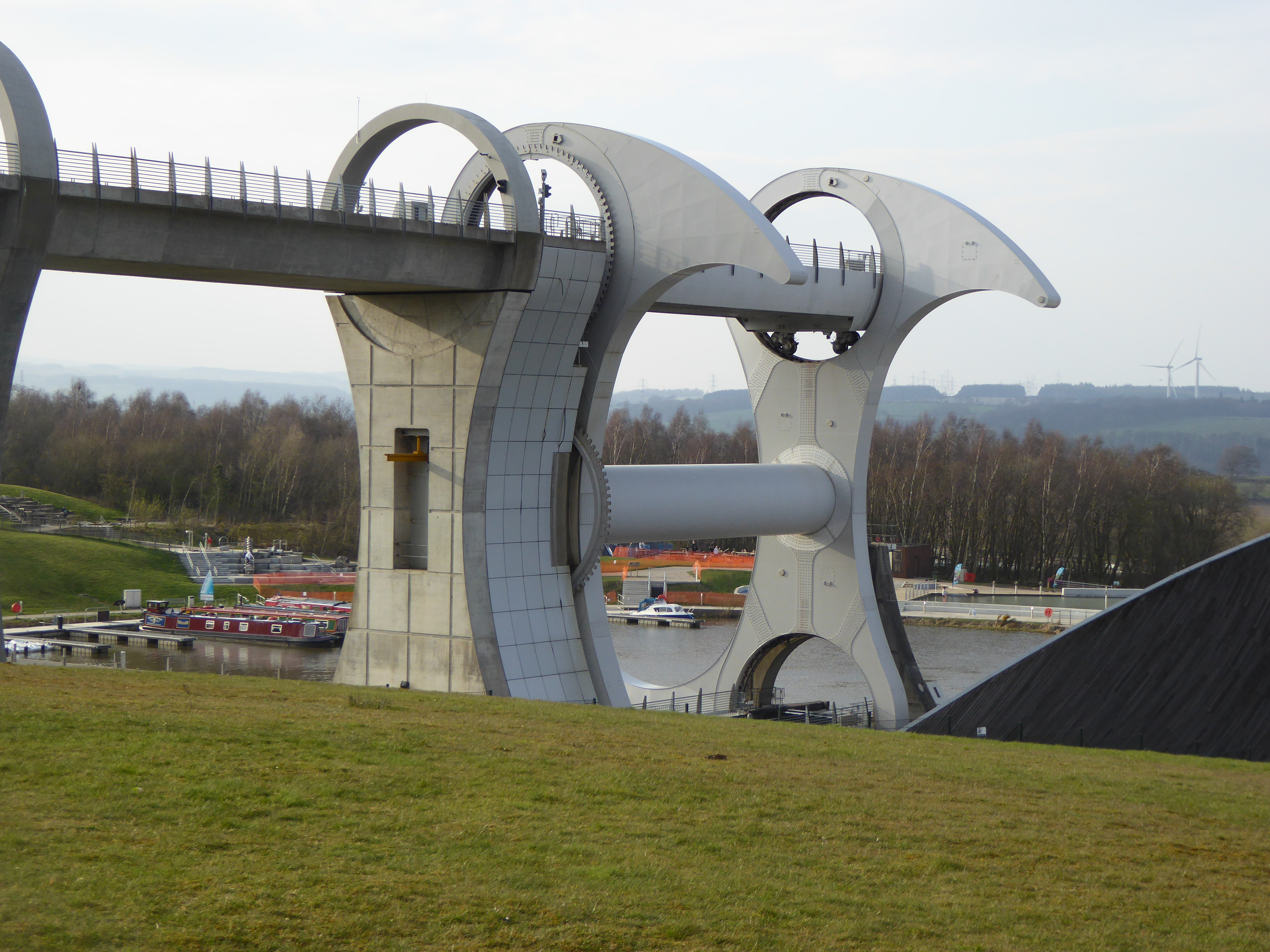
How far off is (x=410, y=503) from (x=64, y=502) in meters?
62.8

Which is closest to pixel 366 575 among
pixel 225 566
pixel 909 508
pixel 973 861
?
pixel 973 861

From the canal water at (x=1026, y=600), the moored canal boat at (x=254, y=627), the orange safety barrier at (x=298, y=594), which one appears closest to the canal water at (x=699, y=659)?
the moored canal boat at (x=254, y=627)

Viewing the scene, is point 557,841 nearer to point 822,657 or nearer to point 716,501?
point 716,501

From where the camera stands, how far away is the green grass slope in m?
59.6

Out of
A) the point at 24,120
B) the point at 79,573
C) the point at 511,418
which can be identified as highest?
the point at 24,120

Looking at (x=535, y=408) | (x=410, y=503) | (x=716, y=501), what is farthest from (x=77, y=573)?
(x=535, y=408)

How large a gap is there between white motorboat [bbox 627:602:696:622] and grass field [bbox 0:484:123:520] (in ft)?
114

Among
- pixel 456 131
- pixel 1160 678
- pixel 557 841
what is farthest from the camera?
pixel 456 131

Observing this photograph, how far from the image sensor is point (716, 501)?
3103 centimetres

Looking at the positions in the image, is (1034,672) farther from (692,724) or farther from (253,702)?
(253,702)

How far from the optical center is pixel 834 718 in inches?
1336

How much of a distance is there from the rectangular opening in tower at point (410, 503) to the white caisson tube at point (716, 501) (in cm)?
404

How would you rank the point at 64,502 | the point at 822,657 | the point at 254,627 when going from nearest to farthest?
1. the point at 254,627
2. the point at 822,657
3. the point at 64,502

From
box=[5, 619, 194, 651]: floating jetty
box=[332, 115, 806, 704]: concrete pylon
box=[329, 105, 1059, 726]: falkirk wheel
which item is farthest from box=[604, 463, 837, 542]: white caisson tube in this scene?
box=[5, 619, 194, 651]: floating jetty
